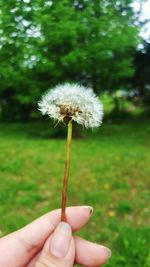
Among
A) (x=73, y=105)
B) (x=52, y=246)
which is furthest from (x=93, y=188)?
(x=73, y=105)

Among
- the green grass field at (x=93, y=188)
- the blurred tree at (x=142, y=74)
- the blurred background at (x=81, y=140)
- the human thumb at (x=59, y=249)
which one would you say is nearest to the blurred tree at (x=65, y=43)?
the blurred background at (x=81, y=140)

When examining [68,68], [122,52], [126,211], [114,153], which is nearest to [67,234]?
[126,211]

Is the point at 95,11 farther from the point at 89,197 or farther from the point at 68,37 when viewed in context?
the point at 89,197

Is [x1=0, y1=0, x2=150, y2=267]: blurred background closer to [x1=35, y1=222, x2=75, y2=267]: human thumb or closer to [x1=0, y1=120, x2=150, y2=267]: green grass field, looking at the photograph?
[x1=0, y1=120, x2=150, y2=267]: green grass field

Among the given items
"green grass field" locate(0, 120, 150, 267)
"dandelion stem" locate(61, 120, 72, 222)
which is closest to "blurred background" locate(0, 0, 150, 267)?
"green grass field" locate(0, 120, 150, 267)

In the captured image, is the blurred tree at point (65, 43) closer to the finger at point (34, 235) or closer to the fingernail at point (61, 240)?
the finger at point (34, 235)
